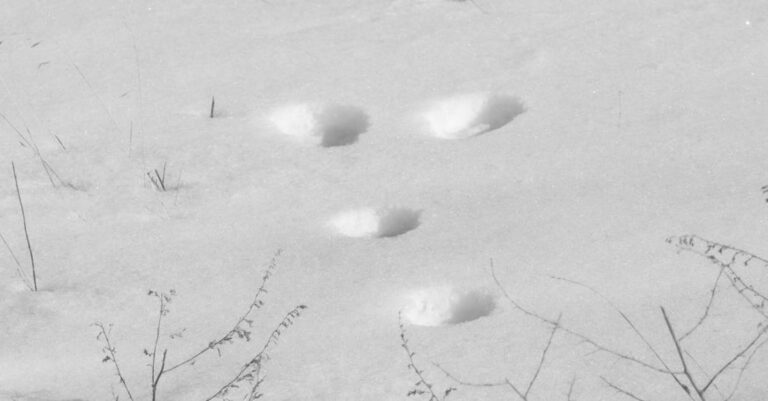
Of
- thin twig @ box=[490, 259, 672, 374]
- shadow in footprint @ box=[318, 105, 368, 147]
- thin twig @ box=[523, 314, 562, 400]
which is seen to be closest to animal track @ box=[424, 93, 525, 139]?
shadow in footprint @ box=[318, 105, 368, 147]

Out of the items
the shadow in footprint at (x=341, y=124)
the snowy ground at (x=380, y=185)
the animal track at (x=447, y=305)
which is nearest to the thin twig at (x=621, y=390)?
the snowy ground at (x=380, y=185)

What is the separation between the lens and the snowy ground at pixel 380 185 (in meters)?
2.38

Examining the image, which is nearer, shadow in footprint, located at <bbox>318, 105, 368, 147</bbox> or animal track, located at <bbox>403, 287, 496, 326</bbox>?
animal track, located at <bbox>403, 287, 496, 326</bbox>

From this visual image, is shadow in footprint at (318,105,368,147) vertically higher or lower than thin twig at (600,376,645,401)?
lower

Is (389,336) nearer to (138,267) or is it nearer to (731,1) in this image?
(138,267)

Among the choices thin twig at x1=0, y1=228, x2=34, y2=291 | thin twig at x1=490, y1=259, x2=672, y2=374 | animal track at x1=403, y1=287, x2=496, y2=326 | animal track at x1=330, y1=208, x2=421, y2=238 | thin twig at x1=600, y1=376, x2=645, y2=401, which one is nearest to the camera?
thin twig at x1=600, y1=376, x2=645, y2=401

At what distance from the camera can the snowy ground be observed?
2.38m

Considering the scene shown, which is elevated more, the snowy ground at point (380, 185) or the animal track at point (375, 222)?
the snowy ground at point (380, 185)

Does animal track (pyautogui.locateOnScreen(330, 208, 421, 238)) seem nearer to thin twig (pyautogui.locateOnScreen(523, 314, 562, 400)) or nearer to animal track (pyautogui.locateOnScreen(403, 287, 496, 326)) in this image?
animal track (pyautogui.locateOnScreen(403, 287, 496, 326))

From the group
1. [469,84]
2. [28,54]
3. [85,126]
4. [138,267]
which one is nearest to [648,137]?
[469,84]

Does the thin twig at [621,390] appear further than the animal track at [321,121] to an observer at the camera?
No

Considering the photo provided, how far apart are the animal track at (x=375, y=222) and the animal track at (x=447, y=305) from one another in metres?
0.34

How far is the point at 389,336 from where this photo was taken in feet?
7.97

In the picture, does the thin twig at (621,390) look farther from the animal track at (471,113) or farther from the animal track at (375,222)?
the animal track at (471,113)
